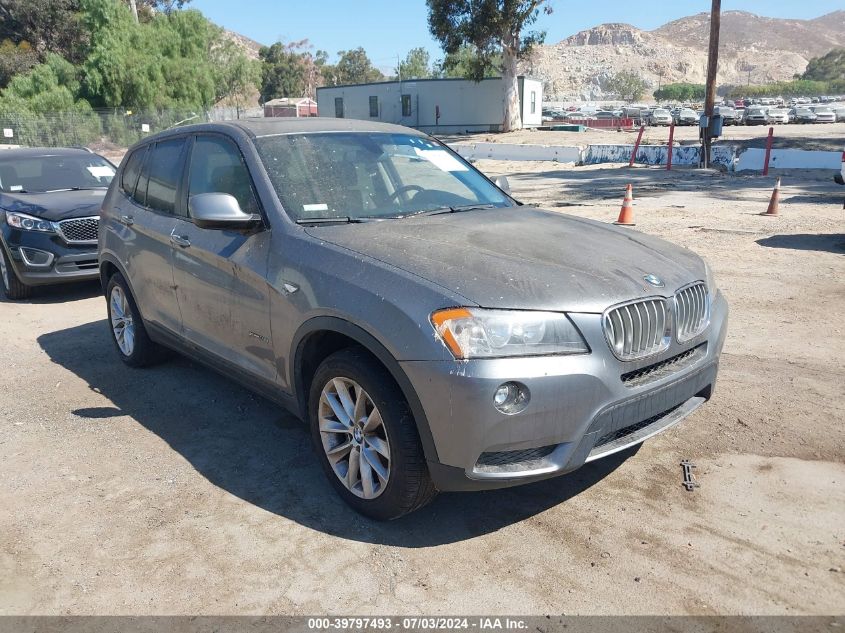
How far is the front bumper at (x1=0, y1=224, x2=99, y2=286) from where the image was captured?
7.93 m

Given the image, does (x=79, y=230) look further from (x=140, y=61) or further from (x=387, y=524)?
(x=140, y=61)

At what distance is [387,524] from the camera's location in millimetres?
3438

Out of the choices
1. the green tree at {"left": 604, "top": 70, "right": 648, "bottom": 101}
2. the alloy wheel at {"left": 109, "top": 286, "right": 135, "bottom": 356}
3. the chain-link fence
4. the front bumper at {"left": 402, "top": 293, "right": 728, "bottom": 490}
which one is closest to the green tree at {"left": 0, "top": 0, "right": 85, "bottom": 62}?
the chain-link fence

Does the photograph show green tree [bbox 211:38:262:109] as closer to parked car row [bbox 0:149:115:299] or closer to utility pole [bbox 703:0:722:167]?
utility pole [bbox 703:0:722:167]

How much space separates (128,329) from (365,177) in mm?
2644

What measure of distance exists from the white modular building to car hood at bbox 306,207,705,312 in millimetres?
47273

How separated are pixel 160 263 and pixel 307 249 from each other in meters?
1.73

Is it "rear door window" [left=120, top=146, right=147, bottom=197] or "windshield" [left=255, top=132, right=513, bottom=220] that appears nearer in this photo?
"windshield" [left=255, top=132, right=513, bottom=220]

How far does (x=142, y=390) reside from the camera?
5.33 meters

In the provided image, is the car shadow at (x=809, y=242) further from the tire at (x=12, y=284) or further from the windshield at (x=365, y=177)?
the tire at (x=12, y=284)

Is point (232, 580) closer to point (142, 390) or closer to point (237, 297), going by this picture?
point (237, 297)

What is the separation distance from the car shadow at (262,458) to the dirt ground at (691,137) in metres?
27.2

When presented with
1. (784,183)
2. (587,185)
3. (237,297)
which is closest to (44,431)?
(237,297)

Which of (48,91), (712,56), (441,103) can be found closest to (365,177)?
(712,56)
